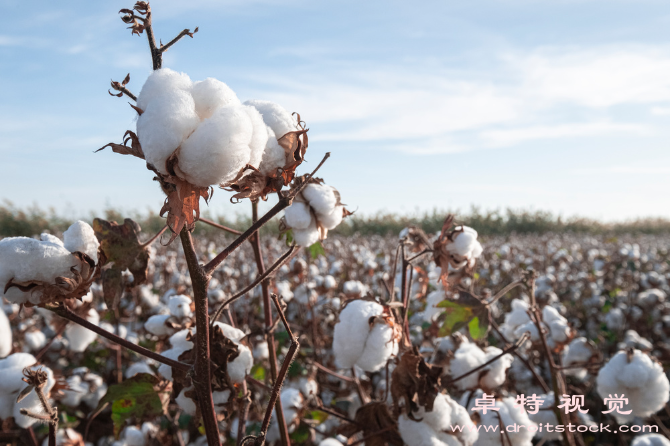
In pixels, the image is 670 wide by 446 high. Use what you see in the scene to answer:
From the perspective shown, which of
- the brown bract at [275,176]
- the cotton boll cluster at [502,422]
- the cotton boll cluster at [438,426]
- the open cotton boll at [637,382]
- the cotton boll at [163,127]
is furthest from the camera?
the open cotton boll at [637,382]

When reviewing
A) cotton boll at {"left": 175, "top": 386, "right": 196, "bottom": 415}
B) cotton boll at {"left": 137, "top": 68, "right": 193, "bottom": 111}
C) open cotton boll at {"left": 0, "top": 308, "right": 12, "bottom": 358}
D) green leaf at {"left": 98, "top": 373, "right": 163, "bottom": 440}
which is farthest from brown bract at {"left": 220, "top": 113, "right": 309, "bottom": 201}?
open cotton boll at {"left": 0, "top": 308, "right": 12, "bottom": 358}

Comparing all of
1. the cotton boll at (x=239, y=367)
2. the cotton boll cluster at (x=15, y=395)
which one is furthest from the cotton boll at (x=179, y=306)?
the cotton boll at (x=239, y=367)

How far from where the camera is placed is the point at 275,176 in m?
0.73

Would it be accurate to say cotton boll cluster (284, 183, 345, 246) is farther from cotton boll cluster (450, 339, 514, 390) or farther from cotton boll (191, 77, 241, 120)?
cotton boll cluster (450, 339, 514, 390)

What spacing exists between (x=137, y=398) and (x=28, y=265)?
1.64 ft

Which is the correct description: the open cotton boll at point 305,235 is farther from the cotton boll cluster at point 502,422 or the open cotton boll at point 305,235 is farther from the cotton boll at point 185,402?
the cotton boll cluster at point 502,422

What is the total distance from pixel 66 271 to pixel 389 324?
72 centimetres

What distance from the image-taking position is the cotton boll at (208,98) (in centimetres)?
65

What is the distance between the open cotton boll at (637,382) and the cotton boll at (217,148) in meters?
1.73

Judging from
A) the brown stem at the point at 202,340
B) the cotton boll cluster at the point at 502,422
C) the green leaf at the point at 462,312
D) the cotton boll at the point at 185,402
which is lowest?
the cotton boll cluster at the point at 502,422

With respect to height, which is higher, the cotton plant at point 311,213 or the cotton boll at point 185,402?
the cotton plant at point 311,213

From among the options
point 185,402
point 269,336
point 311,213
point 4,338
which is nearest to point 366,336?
point 269,336

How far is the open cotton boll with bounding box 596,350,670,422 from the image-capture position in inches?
69.3

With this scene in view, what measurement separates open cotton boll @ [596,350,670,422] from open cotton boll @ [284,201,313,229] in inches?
54.3
